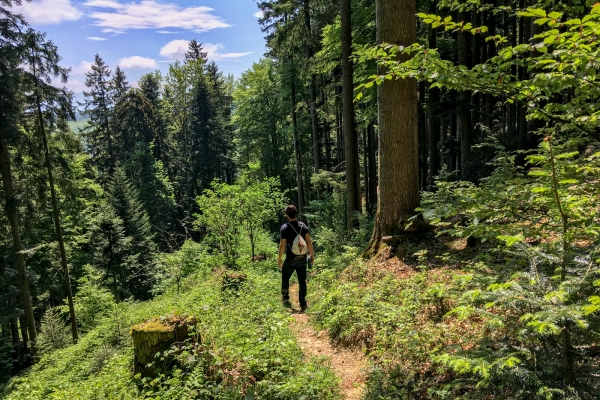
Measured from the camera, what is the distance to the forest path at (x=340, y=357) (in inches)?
150

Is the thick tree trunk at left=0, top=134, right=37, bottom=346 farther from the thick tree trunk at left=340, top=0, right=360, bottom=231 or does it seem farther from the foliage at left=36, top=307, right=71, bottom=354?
the thick tree trunk at left=340, top=0, right=360, bottom=231

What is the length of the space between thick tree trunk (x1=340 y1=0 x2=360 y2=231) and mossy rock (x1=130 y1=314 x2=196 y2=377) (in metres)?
7.93

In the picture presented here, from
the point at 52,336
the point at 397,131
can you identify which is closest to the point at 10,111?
the point at 52,336

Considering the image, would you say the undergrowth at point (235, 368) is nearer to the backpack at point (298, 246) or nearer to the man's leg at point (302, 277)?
the man's leg at point (302, 277)

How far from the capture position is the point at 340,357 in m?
4.66

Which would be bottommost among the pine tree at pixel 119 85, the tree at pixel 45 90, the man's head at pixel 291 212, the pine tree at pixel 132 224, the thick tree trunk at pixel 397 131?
the pine tree at pixel 132 224

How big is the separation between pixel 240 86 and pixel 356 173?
2610cm

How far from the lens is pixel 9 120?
1344 cm

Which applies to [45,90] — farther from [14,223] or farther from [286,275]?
[286,275]

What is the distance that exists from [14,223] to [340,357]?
16534mm

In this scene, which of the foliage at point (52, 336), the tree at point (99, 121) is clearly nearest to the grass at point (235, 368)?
the foliage at point (52, 336)

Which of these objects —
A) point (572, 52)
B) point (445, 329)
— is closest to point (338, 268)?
point (445, 329)

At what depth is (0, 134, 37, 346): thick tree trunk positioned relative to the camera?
14.5 metres

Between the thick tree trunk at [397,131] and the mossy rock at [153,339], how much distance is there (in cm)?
428
